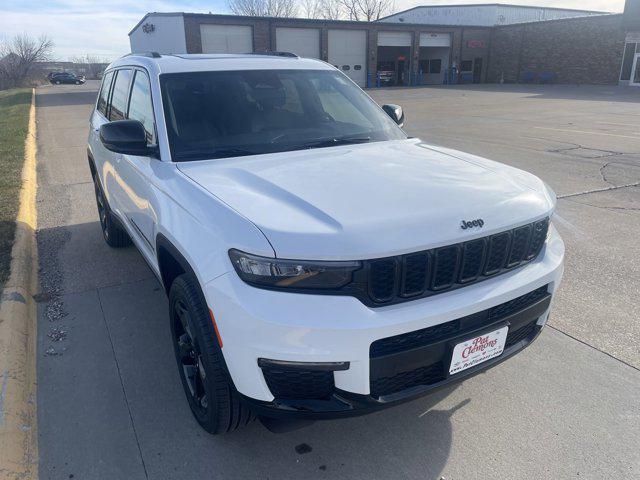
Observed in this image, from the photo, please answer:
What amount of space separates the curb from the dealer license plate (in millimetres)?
2079

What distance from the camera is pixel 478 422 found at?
2742mm

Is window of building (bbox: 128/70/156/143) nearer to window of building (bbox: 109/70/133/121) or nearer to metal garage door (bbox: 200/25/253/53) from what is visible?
window of building (bbox: 109/70/133/121)

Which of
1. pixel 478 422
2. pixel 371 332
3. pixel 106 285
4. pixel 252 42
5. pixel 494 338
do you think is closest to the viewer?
pixel 371 332

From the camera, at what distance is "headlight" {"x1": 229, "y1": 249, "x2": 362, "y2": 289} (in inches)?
79.6

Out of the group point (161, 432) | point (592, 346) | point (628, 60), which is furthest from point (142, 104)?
point (628, 60)

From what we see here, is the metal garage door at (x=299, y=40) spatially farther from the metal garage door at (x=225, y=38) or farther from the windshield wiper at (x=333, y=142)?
the windshield wiper at (x=333, y=142)

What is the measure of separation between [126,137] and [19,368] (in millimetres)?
1599

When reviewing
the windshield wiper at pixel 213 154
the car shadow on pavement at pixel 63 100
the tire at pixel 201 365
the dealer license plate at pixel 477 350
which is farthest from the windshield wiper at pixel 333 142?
the car shadow on pavement at pixel 63 100

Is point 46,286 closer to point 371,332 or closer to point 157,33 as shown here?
point 371,332

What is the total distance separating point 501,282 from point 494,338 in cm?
26

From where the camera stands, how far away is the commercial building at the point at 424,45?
121 feet

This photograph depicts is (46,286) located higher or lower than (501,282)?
lower

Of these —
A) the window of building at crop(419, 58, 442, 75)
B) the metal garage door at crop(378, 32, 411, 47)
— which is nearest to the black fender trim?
the metal garage door at crop(378, 32, 411, 47)

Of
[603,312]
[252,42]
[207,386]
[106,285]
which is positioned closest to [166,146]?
[207,386]
